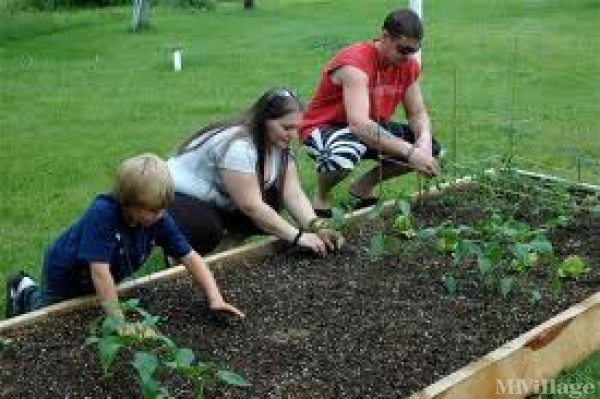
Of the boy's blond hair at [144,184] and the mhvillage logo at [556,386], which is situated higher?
the boy's blond hair at [144,184]

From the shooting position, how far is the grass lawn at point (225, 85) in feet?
19.9

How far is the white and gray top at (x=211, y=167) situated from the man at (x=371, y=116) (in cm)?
72

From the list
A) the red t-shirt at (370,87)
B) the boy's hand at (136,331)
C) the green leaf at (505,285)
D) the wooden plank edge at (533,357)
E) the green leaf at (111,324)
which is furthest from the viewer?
the red t-shirt at (370,87)

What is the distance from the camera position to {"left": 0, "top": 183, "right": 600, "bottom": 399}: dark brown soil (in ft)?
9.84

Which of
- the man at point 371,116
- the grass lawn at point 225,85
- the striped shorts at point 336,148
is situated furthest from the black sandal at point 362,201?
the grass lawn at point 225,85

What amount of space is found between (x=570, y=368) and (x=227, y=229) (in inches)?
65.5

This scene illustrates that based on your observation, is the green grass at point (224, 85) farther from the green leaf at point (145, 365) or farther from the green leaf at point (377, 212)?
the green leaf at point (145, 365)

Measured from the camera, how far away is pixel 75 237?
344cm

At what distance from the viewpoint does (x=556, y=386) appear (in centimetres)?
321

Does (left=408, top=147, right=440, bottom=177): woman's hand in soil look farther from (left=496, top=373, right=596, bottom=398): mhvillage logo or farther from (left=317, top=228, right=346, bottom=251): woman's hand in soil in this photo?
(left=496, top=373, right=596, bottom=398): mhvillage logo

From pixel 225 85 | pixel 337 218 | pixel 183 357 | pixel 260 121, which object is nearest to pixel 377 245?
pixel 337 218

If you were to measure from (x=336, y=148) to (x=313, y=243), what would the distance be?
0.94 metres

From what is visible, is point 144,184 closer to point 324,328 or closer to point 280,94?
point 324,328

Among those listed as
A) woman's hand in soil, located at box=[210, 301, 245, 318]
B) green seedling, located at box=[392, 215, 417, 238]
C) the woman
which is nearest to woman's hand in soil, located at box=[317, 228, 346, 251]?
the woman
